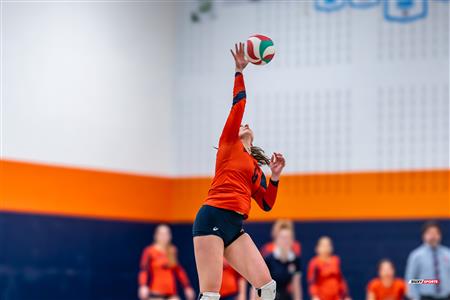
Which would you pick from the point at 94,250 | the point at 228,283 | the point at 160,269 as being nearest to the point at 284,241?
the point at 228,283

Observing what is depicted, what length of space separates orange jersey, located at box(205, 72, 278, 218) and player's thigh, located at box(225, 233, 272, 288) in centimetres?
29

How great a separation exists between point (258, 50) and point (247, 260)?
2123 millimetres

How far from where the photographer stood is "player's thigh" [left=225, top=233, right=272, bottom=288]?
29.4ft

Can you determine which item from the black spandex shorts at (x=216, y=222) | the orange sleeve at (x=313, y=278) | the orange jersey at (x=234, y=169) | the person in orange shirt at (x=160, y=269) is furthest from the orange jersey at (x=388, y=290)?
the black spandex shorts at (x=216, y=222)

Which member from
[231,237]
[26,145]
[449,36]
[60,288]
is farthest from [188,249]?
[231,237]

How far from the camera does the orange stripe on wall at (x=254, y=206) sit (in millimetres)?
17969

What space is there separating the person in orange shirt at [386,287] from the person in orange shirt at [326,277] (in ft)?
2.04

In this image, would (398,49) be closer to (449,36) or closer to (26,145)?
(449,36)

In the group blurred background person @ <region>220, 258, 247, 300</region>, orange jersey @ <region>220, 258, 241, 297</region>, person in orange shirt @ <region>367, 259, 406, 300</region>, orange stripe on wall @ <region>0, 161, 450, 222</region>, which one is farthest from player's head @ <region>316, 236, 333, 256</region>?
orange jersey @ <region>220, 258, 241, 297</region>

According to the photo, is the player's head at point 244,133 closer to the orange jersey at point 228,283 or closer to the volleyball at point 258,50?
the volleyball at point 258,50

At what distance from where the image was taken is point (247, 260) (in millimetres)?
8961

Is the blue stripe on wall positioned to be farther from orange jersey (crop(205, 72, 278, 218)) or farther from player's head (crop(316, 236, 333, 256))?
orange jersey (crop(205, 72, 278, 218))

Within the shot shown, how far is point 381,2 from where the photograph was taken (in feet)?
61.1

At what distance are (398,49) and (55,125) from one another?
6.83m
